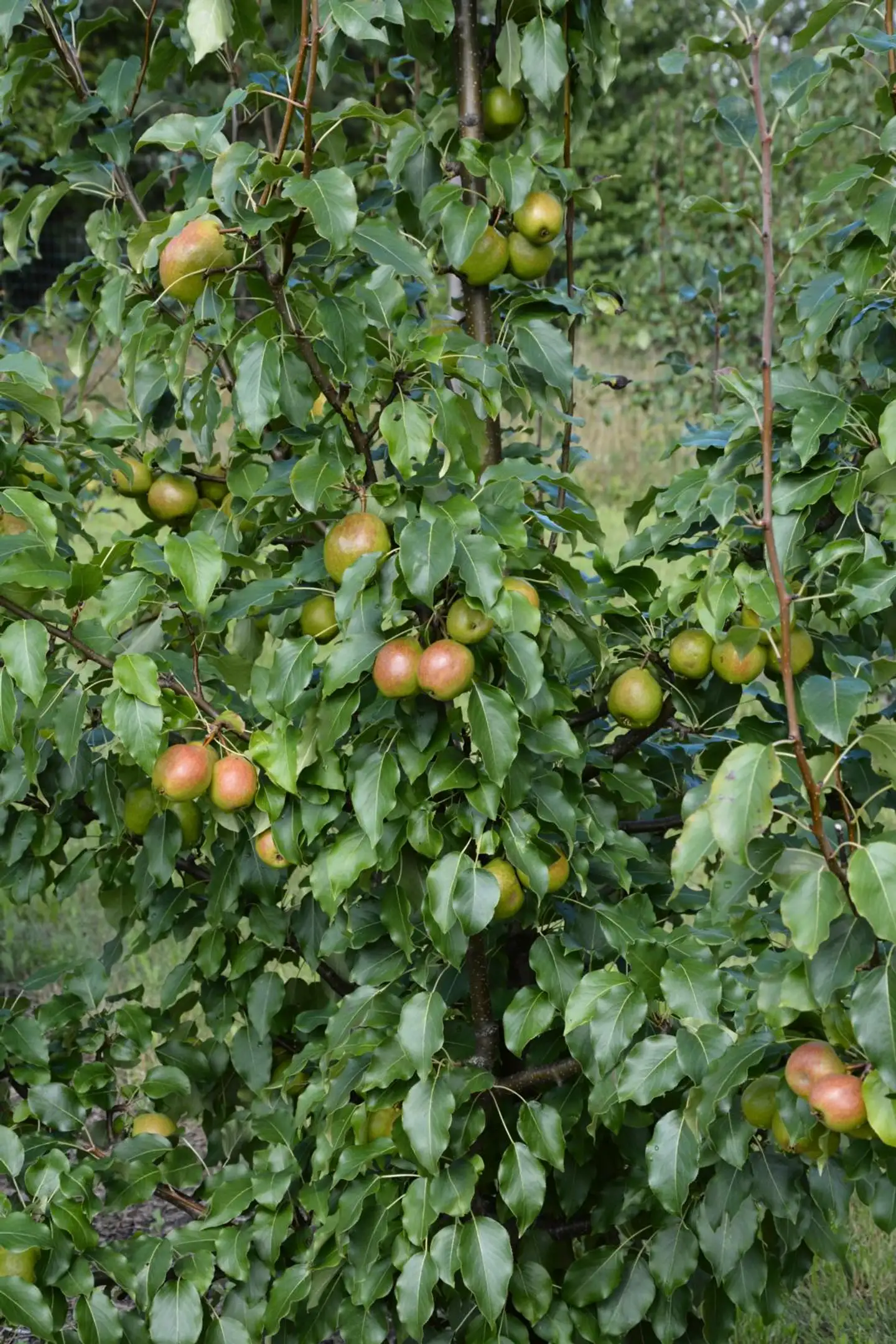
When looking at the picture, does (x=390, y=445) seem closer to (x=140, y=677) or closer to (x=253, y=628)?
(x=140, y=677)

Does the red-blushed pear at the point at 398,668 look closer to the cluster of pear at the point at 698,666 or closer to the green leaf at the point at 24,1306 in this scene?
the cluster of pear at the point at 698,666

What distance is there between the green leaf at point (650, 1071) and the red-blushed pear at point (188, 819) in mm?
623

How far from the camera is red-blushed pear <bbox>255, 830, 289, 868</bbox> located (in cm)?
154

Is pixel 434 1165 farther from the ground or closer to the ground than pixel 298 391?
closer to the ground

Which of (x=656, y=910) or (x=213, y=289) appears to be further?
(x=656, y=910)

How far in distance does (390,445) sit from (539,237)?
1.59 ft

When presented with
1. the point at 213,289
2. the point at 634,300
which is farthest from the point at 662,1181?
the point at 634,300

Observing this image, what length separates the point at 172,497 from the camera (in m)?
1.83

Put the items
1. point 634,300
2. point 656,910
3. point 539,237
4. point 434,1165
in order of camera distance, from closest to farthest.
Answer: point 434,1165 < point 539,237 < point 656,910 < point 634,300

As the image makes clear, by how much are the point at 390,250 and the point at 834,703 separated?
644mm

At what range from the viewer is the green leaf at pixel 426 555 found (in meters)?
1.21

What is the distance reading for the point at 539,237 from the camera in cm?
167

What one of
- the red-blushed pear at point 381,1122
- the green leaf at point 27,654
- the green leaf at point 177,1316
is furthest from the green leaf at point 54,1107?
the green leaf at point 27,654

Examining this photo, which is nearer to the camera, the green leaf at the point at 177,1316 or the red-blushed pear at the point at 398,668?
the red-blushed pear at the point at 398,668
